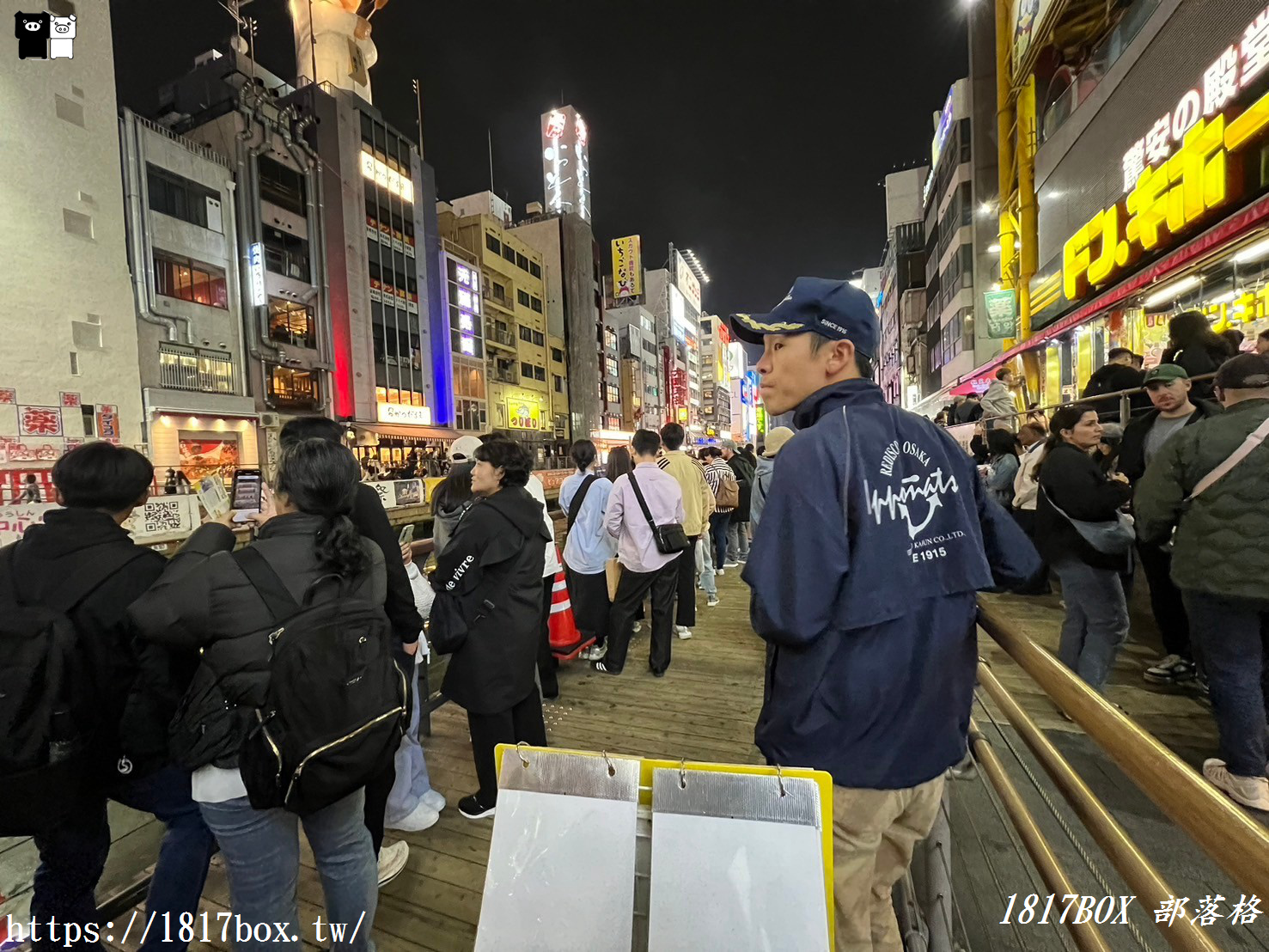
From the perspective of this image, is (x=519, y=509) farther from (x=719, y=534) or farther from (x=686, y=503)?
(x=719, y=534)

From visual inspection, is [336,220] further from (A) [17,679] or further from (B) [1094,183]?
(A) [17,679]

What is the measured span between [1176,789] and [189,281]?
2821cm

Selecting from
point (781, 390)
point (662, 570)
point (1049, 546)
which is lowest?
point (662, 570)

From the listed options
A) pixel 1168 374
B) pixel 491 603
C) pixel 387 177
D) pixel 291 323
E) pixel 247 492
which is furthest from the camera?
pixel 387 177

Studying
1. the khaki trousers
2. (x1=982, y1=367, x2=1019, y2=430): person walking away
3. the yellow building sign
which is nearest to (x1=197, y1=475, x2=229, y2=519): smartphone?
the khaki trousers

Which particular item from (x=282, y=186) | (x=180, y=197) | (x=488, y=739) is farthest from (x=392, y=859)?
(x=282, y=186)

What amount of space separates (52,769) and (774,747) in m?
2.32

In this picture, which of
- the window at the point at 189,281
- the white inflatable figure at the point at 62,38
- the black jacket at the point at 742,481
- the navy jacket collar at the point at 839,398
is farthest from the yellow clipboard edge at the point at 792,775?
the white inflatable figure at the point at 62,38

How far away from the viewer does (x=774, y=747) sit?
4.80ft

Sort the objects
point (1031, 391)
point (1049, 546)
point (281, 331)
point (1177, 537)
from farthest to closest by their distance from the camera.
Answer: point (281, 331), point (1031, 391), point (1049, 546), point (1177, 537)

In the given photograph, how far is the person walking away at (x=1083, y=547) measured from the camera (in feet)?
11.2

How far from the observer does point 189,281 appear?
2109 centimetres

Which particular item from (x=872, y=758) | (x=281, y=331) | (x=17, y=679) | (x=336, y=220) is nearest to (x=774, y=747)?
(x=872, y=758)

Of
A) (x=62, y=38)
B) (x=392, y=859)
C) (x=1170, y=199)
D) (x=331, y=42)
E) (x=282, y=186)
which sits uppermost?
(x=331, y=42)
